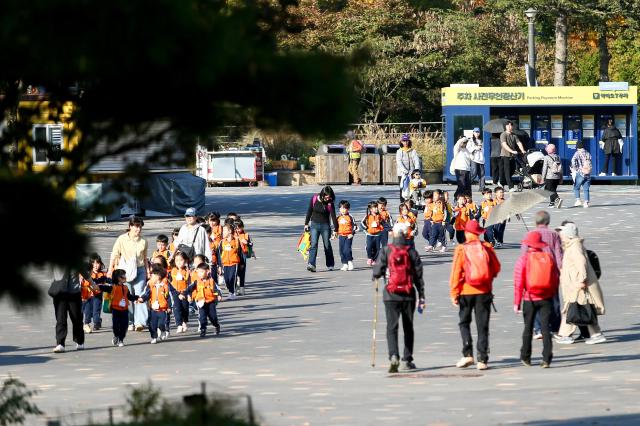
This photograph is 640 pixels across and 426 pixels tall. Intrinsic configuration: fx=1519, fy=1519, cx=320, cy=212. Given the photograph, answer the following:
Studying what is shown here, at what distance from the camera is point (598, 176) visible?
44.8m

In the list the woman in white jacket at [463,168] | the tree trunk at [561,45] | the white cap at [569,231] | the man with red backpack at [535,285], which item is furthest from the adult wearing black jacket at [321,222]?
the tree trunk at [561,45]

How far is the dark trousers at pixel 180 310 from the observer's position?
64.5 ft

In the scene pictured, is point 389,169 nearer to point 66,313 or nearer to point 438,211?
point 438,211

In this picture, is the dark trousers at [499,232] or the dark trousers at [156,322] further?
the dark trousers at [499,232]

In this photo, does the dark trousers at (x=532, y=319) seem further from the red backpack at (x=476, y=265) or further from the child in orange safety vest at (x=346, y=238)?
the child in orange safety vest at (x=346, y=238)

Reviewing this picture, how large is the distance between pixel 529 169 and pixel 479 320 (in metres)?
24.5

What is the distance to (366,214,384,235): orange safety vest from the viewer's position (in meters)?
25.9

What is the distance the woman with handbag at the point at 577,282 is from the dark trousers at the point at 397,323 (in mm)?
2201

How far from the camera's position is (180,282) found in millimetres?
19484

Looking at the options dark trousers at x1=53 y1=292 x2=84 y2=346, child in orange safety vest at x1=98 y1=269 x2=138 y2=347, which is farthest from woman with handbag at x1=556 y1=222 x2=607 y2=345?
dark trousers at x1=53 y1=292 x2=84 y2=346

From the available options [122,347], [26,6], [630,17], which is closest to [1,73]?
[26,6]

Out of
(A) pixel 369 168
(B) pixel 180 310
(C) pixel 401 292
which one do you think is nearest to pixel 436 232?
(B) pixel 180 310

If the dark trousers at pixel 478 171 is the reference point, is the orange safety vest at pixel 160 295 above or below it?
below

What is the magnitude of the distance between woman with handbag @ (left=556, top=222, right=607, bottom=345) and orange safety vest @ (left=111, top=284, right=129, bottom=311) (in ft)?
18.0
